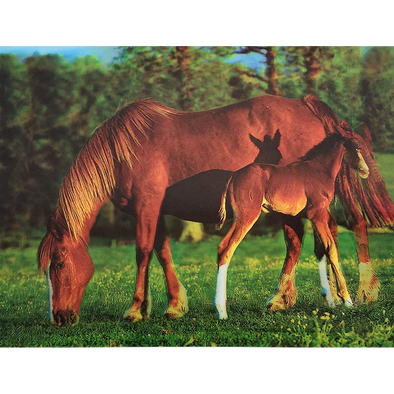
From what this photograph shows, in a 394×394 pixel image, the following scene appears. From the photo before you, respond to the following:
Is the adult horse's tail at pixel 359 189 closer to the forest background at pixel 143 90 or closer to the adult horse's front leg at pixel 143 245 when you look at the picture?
the forest background at pixel 143 90

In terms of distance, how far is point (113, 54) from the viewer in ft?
20.4

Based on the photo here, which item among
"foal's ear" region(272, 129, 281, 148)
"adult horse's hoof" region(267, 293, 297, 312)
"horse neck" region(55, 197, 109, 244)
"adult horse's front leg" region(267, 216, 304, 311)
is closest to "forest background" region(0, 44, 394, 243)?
"horse neck" region(55, 197, 109, 244)

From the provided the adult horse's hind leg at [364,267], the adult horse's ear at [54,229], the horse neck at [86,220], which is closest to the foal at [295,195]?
the adult horse's hind leg at [364,267]

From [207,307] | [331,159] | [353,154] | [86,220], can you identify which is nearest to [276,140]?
[331,159]

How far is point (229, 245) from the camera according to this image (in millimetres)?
5750

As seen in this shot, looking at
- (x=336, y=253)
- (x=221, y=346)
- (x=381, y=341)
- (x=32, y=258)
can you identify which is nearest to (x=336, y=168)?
(x=336, y=253)

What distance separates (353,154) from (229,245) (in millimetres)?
1682

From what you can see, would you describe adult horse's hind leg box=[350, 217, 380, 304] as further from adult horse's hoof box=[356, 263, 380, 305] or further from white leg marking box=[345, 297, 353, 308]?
white leg marking box=[345, 297, 353, 308]

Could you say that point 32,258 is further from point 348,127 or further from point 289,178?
point 348,127

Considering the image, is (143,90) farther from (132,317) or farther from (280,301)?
(280,301)

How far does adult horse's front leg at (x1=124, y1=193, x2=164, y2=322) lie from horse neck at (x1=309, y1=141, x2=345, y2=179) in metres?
1.72

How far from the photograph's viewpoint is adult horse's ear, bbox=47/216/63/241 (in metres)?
5.96

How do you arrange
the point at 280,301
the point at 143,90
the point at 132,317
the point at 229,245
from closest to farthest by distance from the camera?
1. the point at 229,245
2. the point at 132,317
3. the point at 280,301
4. the point at 143,90

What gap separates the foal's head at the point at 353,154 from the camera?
6.00m
